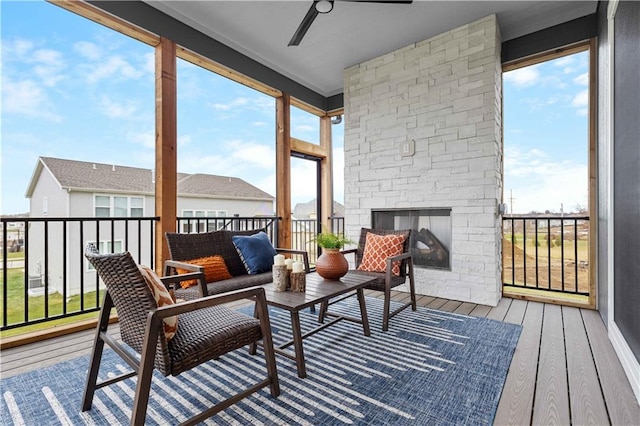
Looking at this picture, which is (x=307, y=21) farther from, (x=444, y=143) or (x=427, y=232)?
(x=427, y=232)

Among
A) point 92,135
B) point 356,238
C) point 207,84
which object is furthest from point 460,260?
point 92,135

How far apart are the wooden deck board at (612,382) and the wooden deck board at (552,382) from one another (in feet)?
0.56

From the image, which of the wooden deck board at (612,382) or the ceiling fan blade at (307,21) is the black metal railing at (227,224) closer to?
the ceiling fan blade at (307,21)

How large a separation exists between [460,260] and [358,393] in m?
2.31

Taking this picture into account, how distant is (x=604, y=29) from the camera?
2654 mm

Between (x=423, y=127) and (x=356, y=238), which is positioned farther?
(x=356, y=238)

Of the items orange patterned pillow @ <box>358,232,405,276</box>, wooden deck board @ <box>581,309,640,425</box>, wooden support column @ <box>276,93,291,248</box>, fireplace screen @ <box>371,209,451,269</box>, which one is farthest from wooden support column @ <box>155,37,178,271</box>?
wooden deck board @ <box>581,309,640,425</box>

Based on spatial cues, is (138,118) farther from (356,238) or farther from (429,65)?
(429,65)

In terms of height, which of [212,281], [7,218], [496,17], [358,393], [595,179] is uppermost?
[496,17]

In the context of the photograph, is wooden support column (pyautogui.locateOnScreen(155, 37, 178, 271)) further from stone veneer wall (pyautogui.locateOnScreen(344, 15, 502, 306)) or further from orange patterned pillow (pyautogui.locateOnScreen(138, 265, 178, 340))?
stone veneer wall (pyautogui.locateOnScreen(344, 15, 502, 306))

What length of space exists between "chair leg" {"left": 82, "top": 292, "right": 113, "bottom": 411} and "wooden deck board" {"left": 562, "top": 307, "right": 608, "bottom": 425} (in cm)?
231

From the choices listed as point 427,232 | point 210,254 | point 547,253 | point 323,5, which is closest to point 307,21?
point 323,5

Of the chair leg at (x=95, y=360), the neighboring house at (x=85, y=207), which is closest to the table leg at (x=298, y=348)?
the chair leg at (x=95, y=360)

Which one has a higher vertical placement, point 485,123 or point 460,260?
point 485,123
